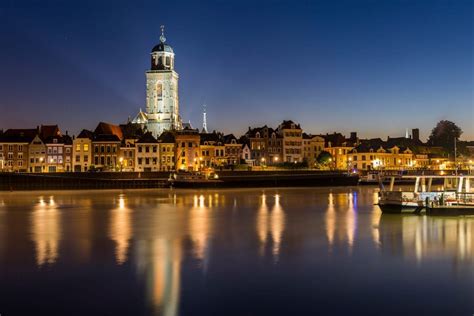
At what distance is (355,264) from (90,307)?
30.4ft

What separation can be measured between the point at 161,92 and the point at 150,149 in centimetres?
2311

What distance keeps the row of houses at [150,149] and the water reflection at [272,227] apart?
56300mm

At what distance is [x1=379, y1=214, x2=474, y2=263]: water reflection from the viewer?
66.7ft

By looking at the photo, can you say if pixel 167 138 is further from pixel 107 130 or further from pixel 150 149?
pixel 107 130

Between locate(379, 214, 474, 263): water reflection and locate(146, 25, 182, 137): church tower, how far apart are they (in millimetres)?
87796

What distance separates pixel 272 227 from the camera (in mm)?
28594

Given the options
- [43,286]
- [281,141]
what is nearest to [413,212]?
[43,286]

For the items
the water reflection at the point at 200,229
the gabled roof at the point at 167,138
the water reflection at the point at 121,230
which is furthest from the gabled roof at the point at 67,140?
the water reflection at the point at 200,229

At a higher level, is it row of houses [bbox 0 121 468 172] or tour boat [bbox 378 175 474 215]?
row of houses [bbox 0 121 468 172]

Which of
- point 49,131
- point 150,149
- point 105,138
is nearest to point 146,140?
point 150,149

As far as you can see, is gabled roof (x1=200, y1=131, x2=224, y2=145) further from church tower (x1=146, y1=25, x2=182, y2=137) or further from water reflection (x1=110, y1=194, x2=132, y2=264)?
water reflection (x1=110, y1=194, x2=132, y2=264)

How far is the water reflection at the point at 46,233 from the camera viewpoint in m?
20.2

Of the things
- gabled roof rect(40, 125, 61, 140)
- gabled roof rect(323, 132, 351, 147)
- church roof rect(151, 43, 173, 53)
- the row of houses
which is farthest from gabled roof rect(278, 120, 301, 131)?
gabled roof rect(40, 125, 61, 140)

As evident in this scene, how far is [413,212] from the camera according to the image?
3406cm
